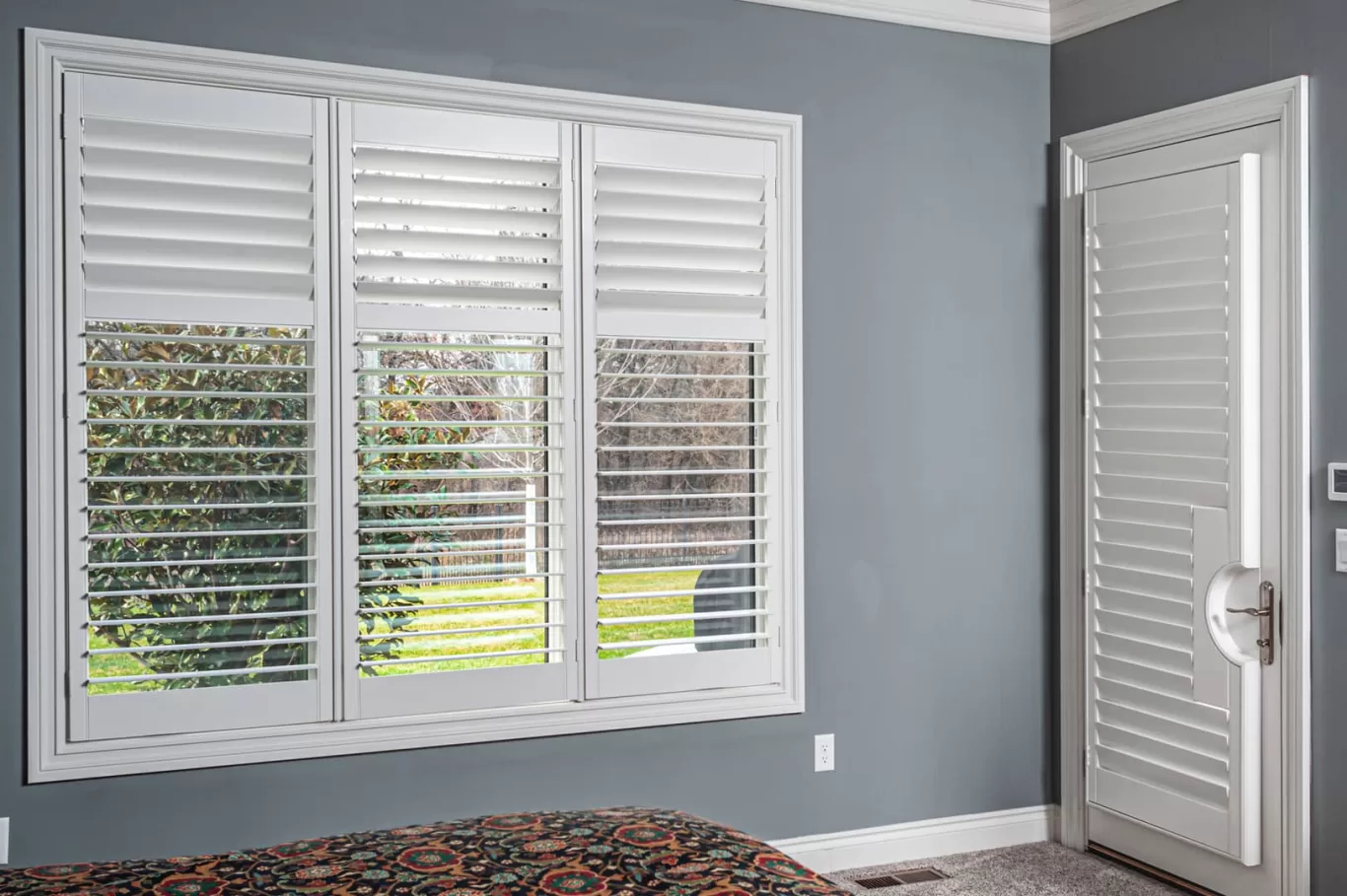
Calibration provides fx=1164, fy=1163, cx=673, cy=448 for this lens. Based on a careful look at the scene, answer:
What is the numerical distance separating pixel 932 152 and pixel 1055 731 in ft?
6.67

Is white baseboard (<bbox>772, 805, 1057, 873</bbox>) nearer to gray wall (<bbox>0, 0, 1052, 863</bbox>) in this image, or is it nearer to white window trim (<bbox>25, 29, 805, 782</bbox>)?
gray wall (<bbox>0, 0, 1052, 863</bbox>)

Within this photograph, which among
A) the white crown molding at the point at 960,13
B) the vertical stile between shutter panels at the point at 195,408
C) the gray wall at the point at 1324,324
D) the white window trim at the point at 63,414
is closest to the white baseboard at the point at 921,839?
the white window trim at the point at 63,414

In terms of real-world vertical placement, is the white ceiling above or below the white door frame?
above

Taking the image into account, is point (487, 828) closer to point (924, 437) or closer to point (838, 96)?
point (924, 437)

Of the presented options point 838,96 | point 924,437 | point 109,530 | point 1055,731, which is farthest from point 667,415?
point 1055,731

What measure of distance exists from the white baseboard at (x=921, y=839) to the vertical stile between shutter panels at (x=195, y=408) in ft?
5.29

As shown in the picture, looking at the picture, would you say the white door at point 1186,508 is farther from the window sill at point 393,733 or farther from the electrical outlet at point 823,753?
the window sill at point 393,733

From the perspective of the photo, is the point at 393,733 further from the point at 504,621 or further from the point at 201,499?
the point at 201,499

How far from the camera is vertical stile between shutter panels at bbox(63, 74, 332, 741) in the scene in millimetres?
2910

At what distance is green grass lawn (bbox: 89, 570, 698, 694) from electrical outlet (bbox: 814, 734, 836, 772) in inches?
23.4

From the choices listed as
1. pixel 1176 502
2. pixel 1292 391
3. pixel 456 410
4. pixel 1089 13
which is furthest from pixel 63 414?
pixel 1089 13

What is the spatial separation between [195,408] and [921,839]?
263 centimetres

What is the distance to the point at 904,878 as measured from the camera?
3.67 meters

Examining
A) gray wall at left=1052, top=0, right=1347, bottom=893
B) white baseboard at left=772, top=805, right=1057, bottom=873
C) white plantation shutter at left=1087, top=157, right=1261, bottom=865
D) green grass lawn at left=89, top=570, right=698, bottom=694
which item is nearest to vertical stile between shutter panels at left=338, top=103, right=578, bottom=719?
green grass lawn at left=89, top=570, right=698, bottom=694
